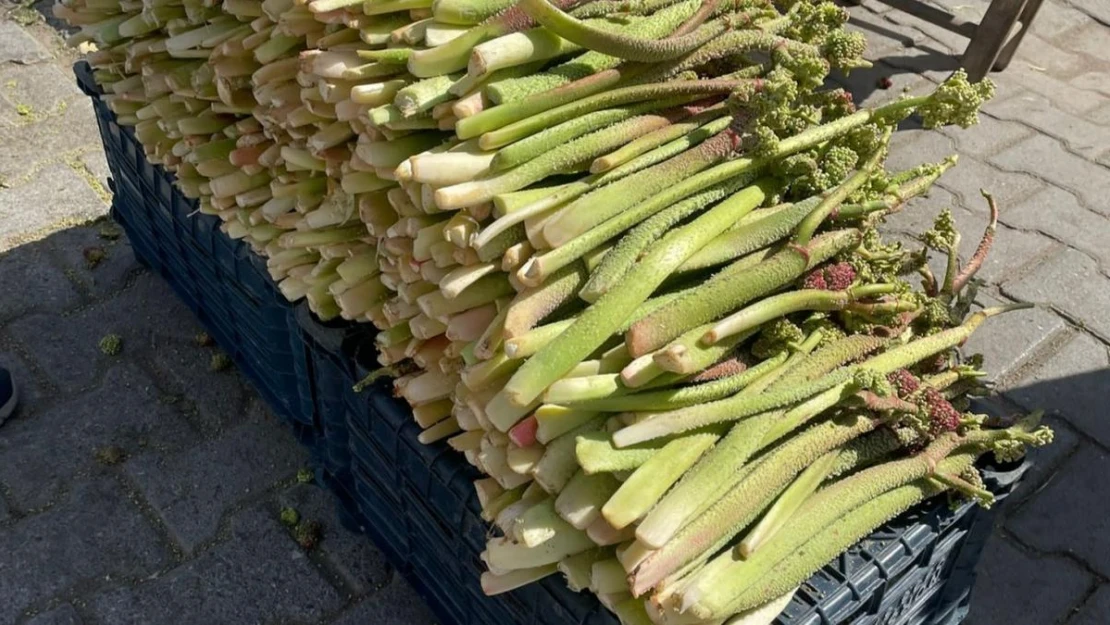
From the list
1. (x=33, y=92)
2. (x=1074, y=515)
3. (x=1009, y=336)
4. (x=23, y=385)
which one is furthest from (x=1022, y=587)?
(x=33, y=92)

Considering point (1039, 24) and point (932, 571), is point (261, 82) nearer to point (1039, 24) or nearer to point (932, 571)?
point (932, 571)

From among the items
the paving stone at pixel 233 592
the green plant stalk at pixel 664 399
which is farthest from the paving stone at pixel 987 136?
the paving stone at pixel 233 592

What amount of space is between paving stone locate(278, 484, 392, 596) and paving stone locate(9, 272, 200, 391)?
78cm

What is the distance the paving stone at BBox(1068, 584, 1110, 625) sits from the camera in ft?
7.90

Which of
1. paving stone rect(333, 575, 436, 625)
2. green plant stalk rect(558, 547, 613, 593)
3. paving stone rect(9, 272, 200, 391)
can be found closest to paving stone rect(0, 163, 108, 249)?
paving stone rect(9, 272, 200, 391)

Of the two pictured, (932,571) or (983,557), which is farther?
(983,557)

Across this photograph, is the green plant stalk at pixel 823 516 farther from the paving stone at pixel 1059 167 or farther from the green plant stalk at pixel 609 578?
the paving stone at pixel 1059 167

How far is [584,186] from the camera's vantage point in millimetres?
1625

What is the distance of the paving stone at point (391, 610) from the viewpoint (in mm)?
2432

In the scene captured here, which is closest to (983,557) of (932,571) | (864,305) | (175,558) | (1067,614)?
(1067,614)

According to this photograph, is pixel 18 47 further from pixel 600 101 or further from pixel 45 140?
pixel 600 101

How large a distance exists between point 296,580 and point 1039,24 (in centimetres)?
448

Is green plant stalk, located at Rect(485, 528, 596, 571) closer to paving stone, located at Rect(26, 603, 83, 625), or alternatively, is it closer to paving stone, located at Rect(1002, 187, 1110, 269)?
paving stone, located at Rect(26, 603, 83, 625)

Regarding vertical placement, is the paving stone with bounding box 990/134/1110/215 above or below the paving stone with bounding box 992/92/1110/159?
below
